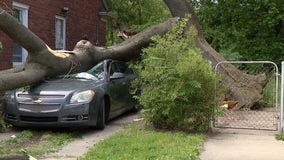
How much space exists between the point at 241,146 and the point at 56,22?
9953 millimetres

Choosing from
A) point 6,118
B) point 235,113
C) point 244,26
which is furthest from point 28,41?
point 244,26

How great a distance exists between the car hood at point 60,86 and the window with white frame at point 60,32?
20.7 ft

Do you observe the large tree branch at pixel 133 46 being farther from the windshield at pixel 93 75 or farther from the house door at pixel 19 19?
the house door at pixel 19 19

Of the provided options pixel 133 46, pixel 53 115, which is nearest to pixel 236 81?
pixel 133 46

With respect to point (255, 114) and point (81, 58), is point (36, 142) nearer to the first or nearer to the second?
point (81, 58)

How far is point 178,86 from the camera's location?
856 cm

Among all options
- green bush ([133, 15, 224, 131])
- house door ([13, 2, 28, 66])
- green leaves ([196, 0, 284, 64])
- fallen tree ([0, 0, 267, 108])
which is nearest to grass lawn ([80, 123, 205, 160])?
green bush ([133, 15, 224, 131])

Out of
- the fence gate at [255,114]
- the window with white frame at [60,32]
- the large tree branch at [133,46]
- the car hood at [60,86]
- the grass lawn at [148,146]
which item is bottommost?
the grass lawn at [148,146]

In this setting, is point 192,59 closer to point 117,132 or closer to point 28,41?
point 117,132

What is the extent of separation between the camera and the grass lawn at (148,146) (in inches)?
261

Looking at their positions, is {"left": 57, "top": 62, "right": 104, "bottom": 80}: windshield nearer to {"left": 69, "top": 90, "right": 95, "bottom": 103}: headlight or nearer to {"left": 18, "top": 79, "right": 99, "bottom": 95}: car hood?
{"left": 18, "top": 79, "right": 99, "bottom": 95}: car hood

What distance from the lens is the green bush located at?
8.58 m

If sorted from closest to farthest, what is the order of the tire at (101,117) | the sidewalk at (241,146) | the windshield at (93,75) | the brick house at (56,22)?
the sidewalk at (241,146), the tire at (101,117), the windshield at (93,75), the brick house at (56,22)

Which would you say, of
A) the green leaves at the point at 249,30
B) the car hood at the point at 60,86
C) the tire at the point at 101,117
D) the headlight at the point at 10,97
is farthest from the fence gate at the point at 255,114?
the green leaves at the point at 249,30
